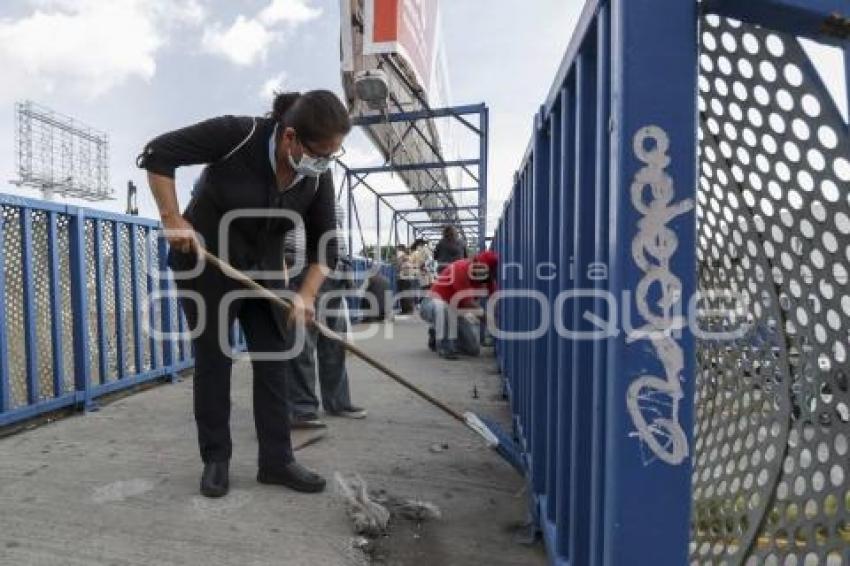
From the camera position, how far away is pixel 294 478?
2.36m

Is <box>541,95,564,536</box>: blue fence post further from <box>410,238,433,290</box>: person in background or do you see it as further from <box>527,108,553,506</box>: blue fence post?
<box>410,238,433,290</box>: person in background

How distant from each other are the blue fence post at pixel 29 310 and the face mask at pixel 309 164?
1.96m

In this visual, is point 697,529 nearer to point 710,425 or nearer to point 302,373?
point 710,425

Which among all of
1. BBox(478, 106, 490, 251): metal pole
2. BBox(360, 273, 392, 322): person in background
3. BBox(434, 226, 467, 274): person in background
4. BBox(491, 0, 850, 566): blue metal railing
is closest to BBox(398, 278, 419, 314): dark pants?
BBox(360, 273, 392, 322): person in background

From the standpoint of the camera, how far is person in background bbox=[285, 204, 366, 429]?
321cm

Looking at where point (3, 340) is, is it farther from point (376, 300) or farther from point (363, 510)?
point (376, 300)

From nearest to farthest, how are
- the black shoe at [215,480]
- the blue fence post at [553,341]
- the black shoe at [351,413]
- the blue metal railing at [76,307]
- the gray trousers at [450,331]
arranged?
the blue fence post at [553,341] → the black shoe at [215,480] → the blue metal railing at [76,307] → the black shoe at [351,413] → the gray trousers at [450,331]

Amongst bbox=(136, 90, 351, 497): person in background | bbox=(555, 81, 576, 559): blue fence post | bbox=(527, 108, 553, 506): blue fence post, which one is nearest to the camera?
bbox=(555, 81, 576, 559): blue fence post

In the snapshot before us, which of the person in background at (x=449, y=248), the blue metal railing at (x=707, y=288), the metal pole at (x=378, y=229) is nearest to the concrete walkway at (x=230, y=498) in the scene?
the blue metal railing at (x=707, y=288)

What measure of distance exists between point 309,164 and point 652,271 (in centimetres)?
156

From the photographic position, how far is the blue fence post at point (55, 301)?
342 centimetres

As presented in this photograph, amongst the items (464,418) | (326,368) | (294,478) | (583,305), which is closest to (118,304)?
(326,368)

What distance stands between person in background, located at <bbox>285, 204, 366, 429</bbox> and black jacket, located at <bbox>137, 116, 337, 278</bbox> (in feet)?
2.45

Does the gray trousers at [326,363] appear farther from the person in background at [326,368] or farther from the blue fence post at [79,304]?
the blue fence post at [79,304]
